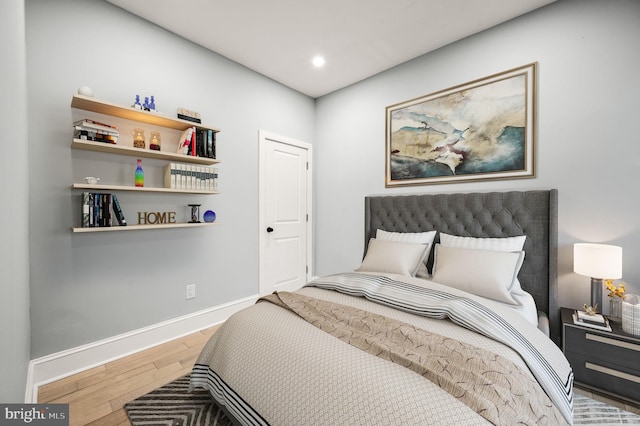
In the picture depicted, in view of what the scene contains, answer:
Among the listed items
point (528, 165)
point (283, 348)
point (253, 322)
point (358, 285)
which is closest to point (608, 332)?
point (528, 165)

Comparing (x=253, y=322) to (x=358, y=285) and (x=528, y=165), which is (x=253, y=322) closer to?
(x=358, y=285)

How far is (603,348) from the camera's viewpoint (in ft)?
5.58

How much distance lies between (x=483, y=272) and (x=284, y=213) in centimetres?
235

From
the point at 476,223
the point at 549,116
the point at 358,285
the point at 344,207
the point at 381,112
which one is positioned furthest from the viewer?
the point at 344,207

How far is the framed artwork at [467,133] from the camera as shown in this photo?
7.55 feet

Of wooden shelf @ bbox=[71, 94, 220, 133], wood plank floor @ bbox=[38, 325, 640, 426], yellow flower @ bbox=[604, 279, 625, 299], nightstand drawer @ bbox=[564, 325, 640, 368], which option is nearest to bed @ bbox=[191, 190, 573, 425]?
nightstand drawer @ bbox=[564, 325, 640, 368]

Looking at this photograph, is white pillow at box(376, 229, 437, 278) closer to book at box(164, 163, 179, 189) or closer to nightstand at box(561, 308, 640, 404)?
nightstand at box(561, 308, 640, 404)

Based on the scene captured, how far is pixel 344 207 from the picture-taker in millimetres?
3615

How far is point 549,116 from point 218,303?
138 inches

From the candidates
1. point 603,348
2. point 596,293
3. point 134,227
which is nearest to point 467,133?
point 596,293

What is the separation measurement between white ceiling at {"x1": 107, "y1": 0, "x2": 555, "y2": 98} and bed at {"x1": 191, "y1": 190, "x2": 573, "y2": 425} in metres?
1.55

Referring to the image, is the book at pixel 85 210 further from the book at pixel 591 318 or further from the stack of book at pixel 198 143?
the book at pixel 591 318

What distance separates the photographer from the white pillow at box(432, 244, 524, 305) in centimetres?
186

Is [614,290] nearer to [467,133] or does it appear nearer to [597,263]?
[597,263]
